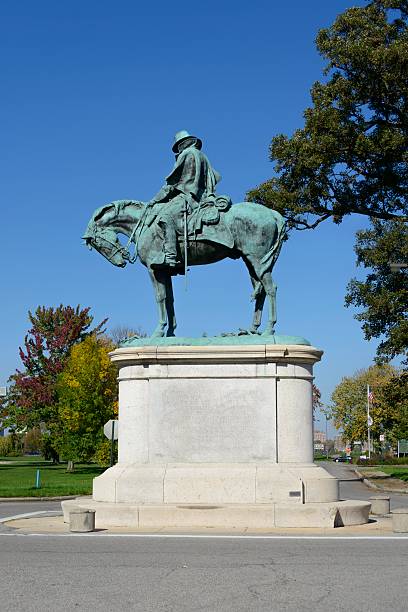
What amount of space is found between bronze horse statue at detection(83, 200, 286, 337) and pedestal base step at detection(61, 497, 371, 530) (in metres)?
3.59

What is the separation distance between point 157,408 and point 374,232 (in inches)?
849

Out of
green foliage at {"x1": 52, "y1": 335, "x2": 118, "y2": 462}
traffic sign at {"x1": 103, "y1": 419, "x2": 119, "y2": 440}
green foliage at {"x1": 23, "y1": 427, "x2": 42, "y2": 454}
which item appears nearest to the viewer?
traffic sign at {"x1": 103, "y1": 419, "x2": 119, "y2": 440}

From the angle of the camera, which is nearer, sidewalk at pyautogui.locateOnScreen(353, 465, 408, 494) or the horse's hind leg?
the horse's hind leg

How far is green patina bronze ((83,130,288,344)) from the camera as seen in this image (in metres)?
16.2

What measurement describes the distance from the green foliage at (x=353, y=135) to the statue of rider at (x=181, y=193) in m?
17.1

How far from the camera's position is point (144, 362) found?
1529cm

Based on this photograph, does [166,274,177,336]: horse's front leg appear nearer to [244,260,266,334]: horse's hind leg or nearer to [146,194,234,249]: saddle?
[146,194,234,249]: saddle

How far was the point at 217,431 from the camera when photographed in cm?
1498

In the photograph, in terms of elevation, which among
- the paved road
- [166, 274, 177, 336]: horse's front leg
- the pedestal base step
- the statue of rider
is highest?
the statue of rider

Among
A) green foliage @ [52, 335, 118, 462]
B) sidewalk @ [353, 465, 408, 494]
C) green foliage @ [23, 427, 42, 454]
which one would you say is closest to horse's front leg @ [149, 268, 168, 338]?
sidewalk @ [353, 465, 408, 494]

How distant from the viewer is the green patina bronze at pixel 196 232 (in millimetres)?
16156

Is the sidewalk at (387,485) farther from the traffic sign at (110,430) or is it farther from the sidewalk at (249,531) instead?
the sidewalk at (249,531)

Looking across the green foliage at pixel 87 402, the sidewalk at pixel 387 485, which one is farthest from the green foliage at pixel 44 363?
the sidewalk at pixel 387 485

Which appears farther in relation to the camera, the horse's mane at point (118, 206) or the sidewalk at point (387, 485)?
the sidewalk at point (387, 485)
